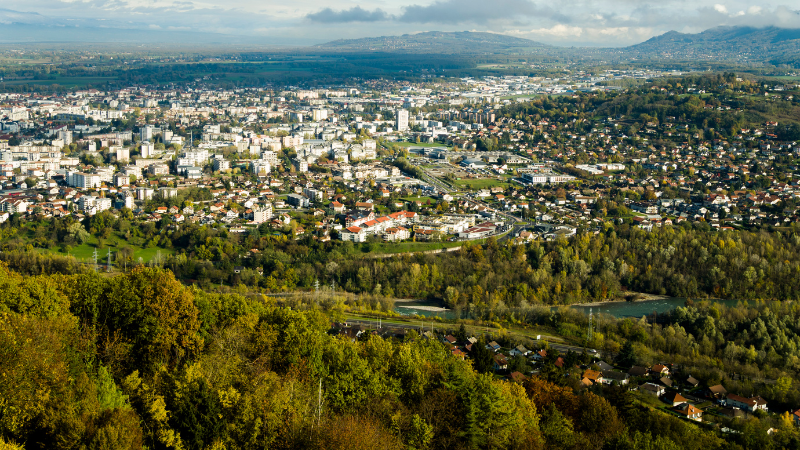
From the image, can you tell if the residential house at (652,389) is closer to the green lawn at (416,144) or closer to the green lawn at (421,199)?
the green lawn at (421,199)

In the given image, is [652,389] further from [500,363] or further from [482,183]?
→ [482,183]

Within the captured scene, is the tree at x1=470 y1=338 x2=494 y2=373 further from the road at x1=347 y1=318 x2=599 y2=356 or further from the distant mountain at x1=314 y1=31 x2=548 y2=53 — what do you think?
the distant mountain at x1=314 y1=31 x2=548 y2=53

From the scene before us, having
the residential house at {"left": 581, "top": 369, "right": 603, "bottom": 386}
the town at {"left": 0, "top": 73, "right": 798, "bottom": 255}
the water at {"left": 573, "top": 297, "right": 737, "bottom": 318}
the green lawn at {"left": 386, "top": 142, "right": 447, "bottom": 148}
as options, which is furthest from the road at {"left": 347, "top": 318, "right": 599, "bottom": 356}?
the green lawn at {"left": 386, "top": 142, "right": 447, "bottom": 148}

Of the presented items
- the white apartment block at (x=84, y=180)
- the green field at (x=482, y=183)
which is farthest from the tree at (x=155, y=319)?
the green field at (x=482, y=183)

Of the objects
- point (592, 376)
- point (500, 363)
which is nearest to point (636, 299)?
point (592, 376)

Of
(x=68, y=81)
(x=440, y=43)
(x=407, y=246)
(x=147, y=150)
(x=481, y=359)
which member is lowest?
(x=407, y=246)

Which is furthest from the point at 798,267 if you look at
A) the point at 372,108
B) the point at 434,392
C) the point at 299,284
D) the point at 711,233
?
the point at 372,108
